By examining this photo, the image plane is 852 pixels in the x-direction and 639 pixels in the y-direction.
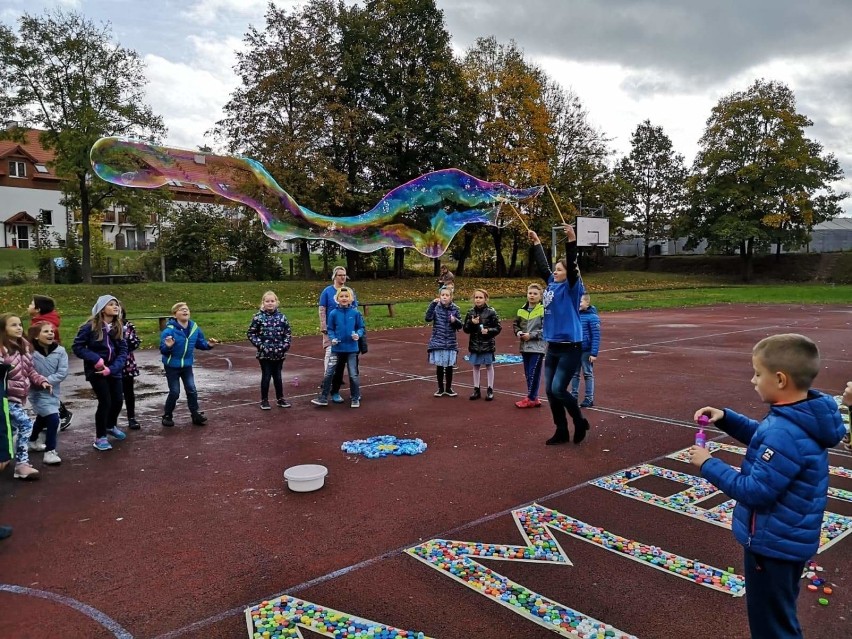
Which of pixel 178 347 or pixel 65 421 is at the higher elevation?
pixel 178 347

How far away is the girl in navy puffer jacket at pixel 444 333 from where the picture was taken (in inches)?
369

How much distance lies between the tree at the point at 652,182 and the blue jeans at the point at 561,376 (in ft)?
173

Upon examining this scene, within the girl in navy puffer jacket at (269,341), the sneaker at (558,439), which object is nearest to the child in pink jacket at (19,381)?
the girl in navy puffer jacket at (269,341)

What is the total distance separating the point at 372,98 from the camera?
3738cm

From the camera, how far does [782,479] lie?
8.33 ft

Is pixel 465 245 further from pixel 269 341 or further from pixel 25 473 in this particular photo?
pixel 25 473

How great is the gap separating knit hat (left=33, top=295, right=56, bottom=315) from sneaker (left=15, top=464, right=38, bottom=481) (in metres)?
A: 2.66

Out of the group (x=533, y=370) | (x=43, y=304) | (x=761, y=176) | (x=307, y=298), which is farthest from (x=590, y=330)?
(x=761, y=176)

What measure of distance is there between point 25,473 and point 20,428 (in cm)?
45

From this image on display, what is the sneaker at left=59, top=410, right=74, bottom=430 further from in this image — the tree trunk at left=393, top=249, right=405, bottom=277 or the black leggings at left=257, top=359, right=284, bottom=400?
the tree trunk at left=393, top=249, right=405, bottom=277

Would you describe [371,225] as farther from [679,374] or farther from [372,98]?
[372,98]

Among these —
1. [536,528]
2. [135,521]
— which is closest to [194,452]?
[135,521]

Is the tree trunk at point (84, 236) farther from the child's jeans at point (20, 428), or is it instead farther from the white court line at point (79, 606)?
the white court line at point (79, 606)

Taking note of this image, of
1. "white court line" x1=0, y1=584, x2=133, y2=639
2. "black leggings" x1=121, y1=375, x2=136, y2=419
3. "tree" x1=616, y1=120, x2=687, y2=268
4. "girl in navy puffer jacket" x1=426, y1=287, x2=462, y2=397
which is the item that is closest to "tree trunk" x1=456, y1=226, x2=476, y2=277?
"tree" x1=616, y1=120, x2=687, y2=268
